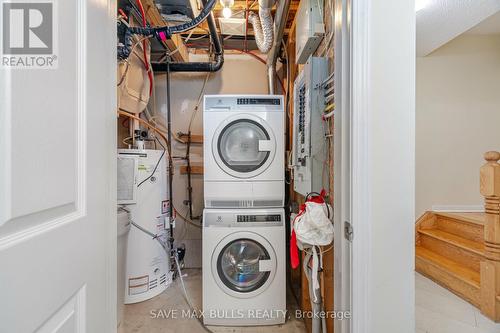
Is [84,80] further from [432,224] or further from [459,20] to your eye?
[432,224]

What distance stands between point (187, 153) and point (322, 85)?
1862mm

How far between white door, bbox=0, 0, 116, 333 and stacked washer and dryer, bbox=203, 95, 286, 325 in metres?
1.15

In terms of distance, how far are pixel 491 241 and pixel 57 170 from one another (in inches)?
99.5

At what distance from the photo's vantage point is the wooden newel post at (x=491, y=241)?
5.48 ft

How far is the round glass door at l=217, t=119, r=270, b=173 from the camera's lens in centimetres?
193

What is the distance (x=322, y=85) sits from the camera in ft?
4.44

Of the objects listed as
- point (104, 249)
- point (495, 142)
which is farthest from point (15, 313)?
point (495, 142)

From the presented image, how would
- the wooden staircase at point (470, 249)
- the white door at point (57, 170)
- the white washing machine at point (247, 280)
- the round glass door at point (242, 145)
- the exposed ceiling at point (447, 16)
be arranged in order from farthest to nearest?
1. the exposed ceiling at point (447, 16)
2. the round glass door at point (242, 145)
3. the white washing machine at point (247, 280)
4. the wooden staircase at point (470, 249)
5. the white door at point (57, 170)

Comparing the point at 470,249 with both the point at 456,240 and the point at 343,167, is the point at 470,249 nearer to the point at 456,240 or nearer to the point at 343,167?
the point at 456,240

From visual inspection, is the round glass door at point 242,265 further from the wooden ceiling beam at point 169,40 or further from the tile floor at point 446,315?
the wooden ceiling beam at point 169,40

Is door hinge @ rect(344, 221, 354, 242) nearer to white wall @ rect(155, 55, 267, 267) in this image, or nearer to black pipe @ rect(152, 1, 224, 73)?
white wall @ rect(155, 55, 267, 267)

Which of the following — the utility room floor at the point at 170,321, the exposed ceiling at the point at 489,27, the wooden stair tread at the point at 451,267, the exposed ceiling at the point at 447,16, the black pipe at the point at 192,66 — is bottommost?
the utility room floor at the point at 170,321

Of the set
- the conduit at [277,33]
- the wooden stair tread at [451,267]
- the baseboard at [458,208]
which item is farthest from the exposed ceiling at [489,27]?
the wooden stair tread at [451,267]
